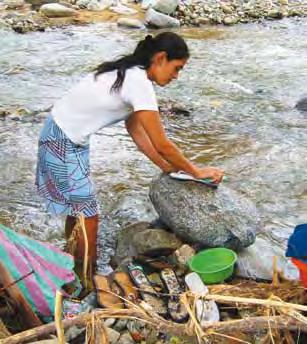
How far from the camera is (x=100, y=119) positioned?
391cm

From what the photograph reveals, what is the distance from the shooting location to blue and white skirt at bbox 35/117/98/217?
12.9 feet

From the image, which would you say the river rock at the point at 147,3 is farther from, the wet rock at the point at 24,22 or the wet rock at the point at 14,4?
the wet rock at the point at 14,4

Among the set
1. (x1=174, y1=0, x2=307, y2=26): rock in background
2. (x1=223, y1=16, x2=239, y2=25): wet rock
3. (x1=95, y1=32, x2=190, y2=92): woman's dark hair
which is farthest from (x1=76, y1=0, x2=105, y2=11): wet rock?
(x1=95, y1=32, x2=190, y2=92): woman's dark hair

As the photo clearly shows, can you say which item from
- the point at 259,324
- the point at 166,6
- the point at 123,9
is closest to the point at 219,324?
the point at 259,324

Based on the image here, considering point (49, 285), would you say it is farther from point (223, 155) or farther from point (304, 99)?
point (304, 99)

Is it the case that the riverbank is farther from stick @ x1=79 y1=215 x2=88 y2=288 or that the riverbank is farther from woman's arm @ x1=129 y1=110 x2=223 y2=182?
stick @ x1=79 y1=215 x2=88 y2=288

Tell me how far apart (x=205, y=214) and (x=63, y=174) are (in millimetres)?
1105

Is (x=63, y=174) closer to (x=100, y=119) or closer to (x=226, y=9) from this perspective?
(x=100, y=119)

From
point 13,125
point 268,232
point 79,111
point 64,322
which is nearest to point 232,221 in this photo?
point 268,232

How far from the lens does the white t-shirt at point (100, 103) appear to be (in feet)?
12.1

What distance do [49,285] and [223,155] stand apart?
3.72 meters

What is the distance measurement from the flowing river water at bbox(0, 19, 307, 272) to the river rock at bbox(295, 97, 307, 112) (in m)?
0.08

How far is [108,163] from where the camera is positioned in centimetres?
661

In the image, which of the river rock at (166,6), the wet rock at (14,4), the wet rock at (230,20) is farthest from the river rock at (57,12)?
the wet rock at (230,20)
